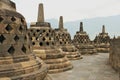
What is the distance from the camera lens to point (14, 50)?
8453 mm

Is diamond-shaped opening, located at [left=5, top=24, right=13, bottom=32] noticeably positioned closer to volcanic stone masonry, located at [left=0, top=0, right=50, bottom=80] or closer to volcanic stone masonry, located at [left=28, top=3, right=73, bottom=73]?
volcanic stone masonry, located at [left=0, top=0, right=50, bottom=80]

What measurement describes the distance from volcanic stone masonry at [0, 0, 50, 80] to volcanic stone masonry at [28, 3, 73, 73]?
539 centimetres

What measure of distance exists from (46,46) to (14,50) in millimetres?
6558

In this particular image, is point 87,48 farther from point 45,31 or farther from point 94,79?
point 94,79

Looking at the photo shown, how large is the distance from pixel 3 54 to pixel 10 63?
37 cm

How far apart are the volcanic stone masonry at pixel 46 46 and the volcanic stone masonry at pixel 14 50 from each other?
539cm

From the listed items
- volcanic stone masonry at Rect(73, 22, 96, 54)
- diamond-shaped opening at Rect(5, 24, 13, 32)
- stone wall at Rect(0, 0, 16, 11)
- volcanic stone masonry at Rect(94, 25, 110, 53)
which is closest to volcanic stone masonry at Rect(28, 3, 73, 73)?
stone wall at Rect(0, 0, 16, 11)

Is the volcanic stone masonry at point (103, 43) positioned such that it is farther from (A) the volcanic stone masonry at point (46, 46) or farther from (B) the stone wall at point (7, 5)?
(B) the stone wall at point (7, 5)

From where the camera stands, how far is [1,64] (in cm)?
784

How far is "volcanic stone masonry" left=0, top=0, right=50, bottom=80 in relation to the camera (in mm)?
Answer: 7871

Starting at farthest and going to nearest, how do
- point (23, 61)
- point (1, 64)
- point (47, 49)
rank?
point (47, 49) → point (23, 61) → point (1, 64)

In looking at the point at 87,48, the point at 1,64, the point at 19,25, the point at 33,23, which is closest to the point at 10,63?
the point at 1,64

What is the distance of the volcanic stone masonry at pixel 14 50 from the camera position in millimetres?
7871

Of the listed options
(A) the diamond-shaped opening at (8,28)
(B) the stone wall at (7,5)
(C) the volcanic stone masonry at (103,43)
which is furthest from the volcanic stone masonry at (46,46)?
(C) the volcanic stone masonry at (103,43)
